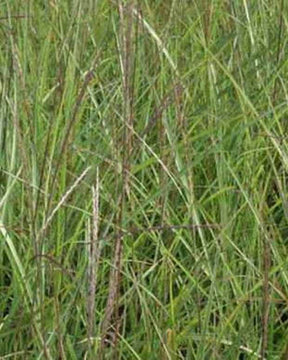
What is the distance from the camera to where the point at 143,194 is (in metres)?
1.38

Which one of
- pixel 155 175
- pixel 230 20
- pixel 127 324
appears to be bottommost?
pixel 127 324

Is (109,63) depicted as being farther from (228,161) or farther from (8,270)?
(8,270)

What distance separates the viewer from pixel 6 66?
1493mm

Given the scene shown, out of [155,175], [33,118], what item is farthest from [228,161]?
[33,118]

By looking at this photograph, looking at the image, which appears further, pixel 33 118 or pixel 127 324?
pixel 33 118

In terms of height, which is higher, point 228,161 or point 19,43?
point 19,43

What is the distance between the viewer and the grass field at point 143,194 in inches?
46.4

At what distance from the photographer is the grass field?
1.18 m

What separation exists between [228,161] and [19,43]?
1.33ft

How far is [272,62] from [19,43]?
42cm

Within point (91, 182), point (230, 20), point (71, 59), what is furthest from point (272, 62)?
point (91, 182)

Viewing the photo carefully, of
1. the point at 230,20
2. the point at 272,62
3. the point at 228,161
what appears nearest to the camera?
the point at 228,161

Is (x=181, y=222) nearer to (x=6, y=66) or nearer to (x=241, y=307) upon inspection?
(x=241, y=307)

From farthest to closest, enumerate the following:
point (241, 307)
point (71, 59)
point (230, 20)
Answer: point (230, 20)
point (71, 59)
point (241, 307)
